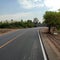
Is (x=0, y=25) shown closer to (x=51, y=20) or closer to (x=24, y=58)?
(x=51, y=20)

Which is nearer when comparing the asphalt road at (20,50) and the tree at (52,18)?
the asphalt road at (20,50)

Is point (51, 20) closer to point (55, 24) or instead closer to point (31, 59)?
point (55, 24)

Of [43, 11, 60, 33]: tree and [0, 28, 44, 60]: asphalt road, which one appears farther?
[43, 11, 60, 33]: tree

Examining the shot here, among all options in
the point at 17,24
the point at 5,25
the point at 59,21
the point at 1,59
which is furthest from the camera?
the point at 17,24

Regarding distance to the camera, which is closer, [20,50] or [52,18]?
[20,50]

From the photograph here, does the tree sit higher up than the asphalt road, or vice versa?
the tree

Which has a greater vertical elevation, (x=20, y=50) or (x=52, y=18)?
(x=52, y=18)

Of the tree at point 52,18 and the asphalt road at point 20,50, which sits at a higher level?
the tree at point 52,18

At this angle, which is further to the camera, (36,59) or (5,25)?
(5,25)

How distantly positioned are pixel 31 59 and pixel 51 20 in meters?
39.0

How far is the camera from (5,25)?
115 meters

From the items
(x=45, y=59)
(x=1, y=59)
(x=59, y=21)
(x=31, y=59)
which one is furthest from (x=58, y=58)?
(x=59, y=21)

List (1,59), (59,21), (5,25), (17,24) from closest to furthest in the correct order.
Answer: (1,59), (59,21), (5,25), (17,24)

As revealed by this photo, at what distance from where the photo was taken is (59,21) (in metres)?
49.1
